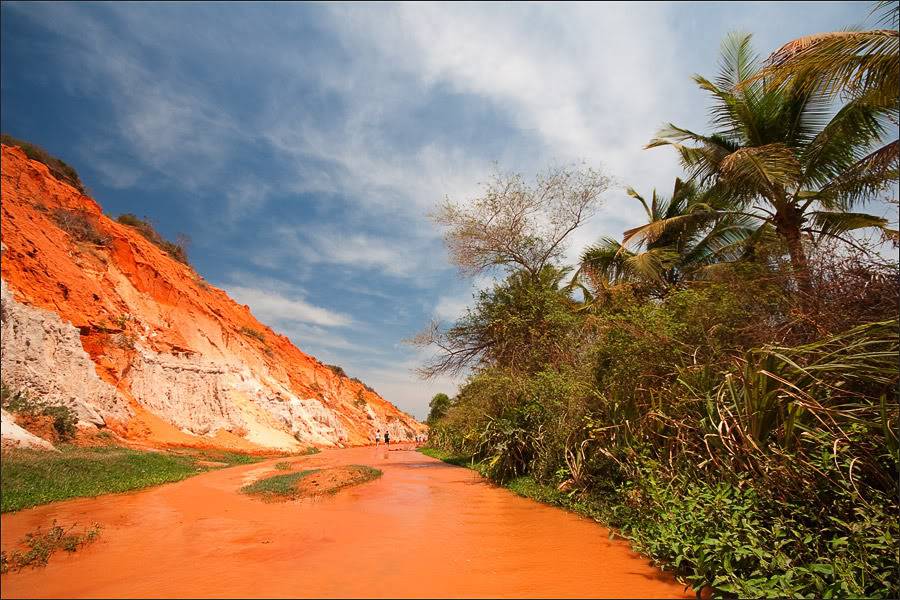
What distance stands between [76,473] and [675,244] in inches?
626

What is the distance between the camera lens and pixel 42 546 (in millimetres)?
3801

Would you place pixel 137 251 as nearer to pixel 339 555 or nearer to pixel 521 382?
pixel 521 382

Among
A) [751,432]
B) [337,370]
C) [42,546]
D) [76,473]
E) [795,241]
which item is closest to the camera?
[42,546]

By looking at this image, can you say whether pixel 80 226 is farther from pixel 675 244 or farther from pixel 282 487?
pixel 675 244

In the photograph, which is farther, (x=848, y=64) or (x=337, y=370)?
(x=337, y=370)

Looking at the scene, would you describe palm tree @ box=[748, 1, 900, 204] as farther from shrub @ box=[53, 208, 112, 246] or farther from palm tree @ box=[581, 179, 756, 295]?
shrub @ box=[53, 208, 112, 246]

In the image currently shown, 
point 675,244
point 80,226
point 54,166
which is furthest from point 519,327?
point 54,166

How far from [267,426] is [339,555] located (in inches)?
972

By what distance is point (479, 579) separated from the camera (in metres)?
3.64

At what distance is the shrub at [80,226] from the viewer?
24609 mm

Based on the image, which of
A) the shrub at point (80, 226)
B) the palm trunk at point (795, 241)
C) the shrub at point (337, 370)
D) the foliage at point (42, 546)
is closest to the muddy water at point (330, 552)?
the foliage at point (42, 546)

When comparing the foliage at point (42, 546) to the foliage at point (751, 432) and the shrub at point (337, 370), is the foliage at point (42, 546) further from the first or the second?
the shrub at point (337, 370)

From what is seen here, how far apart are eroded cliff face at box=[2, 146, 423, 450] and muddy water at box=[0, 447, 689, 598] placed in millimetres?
10121

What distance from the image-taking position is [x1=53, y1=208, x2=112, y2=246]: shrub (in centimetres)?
2461
